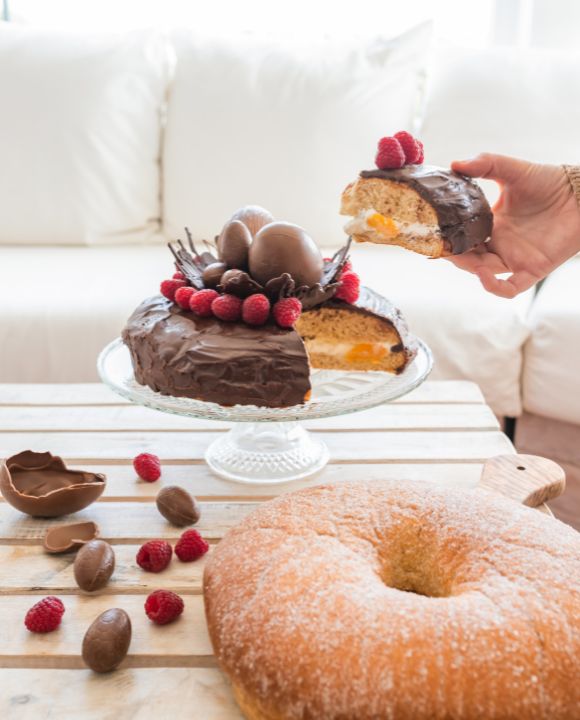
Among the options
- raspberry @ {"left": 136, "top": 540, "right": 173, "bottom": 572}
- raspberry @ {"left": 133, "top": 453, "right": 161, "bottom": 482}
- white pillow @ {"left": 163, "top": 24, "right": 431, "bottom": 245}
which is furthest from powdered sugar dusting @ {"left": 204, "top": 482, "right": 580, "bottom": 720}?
white pillow @ {"left": 163, "top": 24, "right": 431, "bottom": 245}

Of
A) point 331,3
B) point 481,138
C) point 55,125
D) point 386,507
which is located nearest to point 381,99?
point 481,138

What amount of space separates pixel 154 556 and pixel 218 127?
2.11 m

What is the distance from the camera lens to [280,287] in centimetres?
155

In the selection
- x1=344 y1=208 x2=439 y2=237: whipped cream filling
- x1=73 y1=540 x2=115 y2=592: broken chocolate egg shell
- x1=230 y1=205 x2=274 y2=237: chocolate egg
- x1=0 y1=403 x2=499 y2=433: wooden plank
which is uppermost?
x1=344 y1=208 x2=439 y2=237: whipped cream filling

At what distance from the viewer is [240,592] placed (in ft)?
3.09

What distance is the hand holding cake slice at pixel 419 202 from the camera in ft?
5.24

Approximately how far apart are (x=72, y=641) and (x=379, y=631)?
1.43 feet

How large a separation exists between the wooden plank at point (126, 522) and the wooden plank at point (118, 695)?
33 centimetres

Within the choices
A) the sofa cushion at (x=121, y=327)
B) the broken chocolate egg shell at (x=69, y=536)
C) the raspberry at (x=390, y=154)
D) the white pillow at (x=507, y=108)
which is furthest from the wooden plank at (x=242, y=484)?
the white pillow at (x=507, y=108)

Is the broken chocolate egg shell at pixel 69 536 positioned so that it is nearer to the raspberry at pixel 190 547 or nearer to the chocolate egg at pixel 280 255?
the raspberry at pixel 190 547

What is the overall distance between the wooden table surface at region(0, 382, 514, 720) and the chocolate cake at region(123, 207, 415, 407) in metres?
0.17

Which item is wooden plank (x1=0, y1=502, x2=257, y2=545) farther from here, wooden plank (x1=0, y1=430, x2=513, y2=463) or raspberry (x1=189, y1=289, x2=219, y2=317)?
raspberry (x1=189, y1=289, x2=219, y2=317)

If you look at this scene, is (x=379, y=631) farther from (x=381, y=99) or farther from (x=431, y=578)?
(x=381, y=99)

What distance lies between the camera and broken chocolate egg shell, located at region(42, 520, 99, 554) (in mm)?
1235
